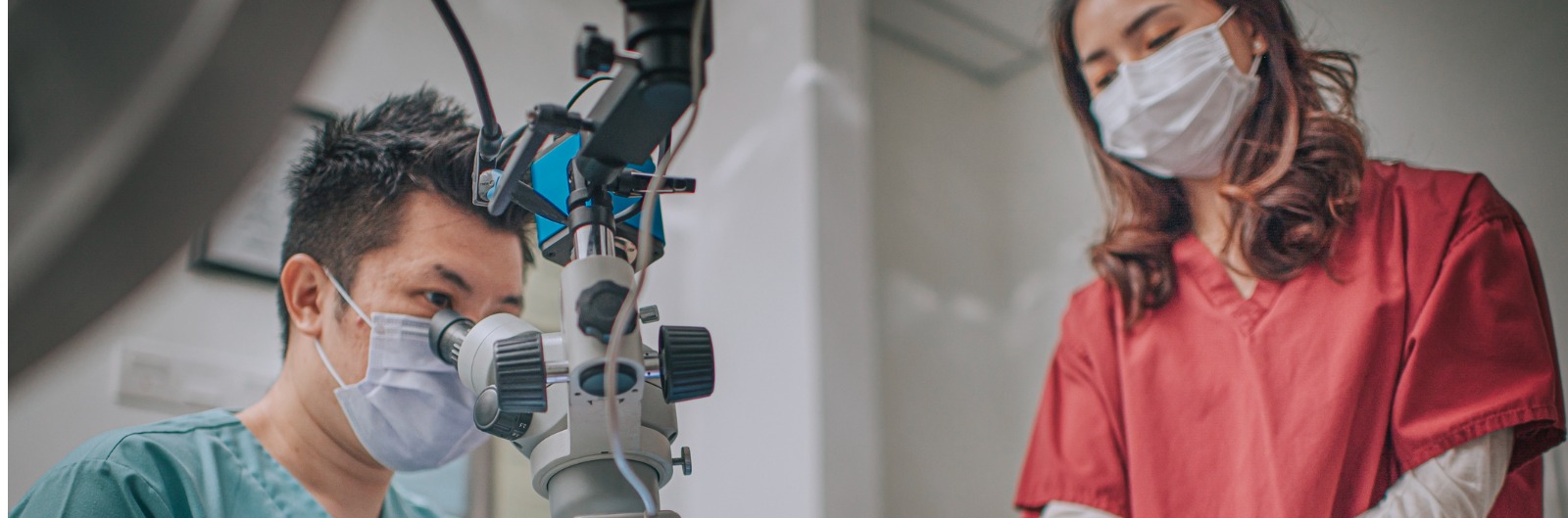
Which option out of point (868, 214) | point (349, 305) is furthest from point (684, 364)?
point (868, 214)

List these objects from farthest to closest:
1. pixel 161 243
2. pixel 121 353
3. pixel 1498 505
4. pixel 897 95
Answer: pixel 897 95, pixel 121 353, pixel 1498 505, pixel 161 243

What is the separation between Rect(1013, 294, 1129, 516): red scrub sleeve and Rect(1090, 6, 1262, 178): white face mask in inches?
9.7

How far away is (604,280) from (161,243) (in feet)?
1.80

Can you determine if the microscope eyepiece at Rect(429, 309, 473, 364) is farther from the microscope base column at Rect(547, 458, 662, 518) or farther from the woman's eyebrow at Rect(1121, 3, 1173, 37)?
the woman's eyebrow at Rect(1121, 3, 1173, 37)

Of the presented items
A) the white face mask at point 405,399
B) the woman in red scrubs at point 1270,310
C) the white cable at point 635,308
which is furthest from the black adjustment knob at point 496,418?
the woman in red scrubs at point 1270,310

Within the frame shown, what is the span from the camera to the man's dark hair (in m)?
1.53

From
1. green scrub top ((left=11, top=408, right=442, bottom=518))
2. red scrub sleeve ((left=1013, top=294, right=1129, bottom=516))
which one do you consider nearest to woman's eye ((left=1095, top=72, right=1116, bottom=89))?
red scrub sleeve ((left=1013, top=294, right=1129, bottom=516))

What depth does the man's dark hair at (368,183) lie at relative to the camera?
153cm

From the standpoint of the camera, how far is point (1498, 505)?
134cm

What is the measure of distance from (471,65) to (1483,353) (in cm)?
117

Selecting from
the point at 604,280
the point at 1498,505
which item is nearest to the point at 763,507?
the point at 1498,505

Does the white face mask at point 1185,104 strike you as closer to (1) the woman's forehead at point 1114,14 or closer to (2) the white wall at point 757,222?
(1) the woman's forehead at point 1114,14

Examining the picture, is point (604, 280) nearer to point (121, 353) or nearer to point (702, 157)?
point (121, 353)

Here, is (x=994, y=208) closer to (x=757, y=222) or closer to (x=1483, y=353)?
(x=757, y=222)
